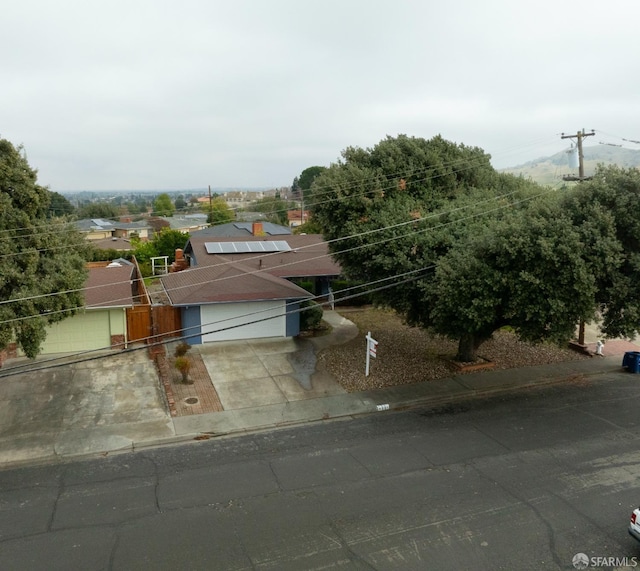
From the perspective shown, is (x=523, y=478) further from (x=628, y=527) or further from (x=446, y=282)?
(x=446, y=282)

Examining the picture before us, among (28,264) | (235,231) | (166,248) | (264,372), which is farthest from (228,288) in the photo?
(235,231)

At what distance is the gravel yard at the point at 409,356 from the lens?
1716 centimetres

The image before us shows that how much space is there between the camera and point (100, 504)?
9.92m

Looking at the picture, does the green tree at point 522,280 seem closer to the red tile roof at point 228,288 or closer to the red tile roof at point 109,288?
the red tile roof at point 228,288

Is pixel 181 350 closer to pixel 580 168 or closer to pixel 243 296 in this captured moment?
pixel 243 296

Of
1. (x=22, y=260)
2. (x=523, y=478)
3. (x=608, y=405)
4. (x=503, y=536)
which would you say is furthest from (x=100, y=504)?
(x=608, y=405)

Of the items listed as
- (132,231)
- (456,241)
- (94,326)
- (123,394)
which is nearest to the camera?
(123,394)

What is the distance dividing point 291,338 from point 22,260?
1094 cm

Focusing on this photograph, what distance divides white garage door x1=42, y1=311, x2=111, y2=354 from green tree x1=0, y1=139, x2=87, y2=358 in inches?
216

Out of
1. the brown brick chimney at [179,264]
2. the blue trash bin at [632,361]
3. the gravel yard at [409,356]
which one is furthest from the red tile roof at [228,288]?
the blue trash bin at [632,361]

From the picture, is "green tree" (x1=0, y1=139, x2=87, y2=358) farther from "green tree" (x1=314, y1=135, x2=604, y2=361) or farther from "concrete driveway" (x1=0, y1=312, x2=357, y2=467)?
"green tree" (x1=314, y1=135, x2=604, y2=361)

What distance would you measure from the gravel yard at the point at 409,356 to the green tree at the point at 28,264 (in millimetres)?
8747

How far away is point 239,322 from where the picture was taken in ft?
68.1

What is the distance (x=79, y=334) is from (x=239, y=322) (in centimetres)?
600
